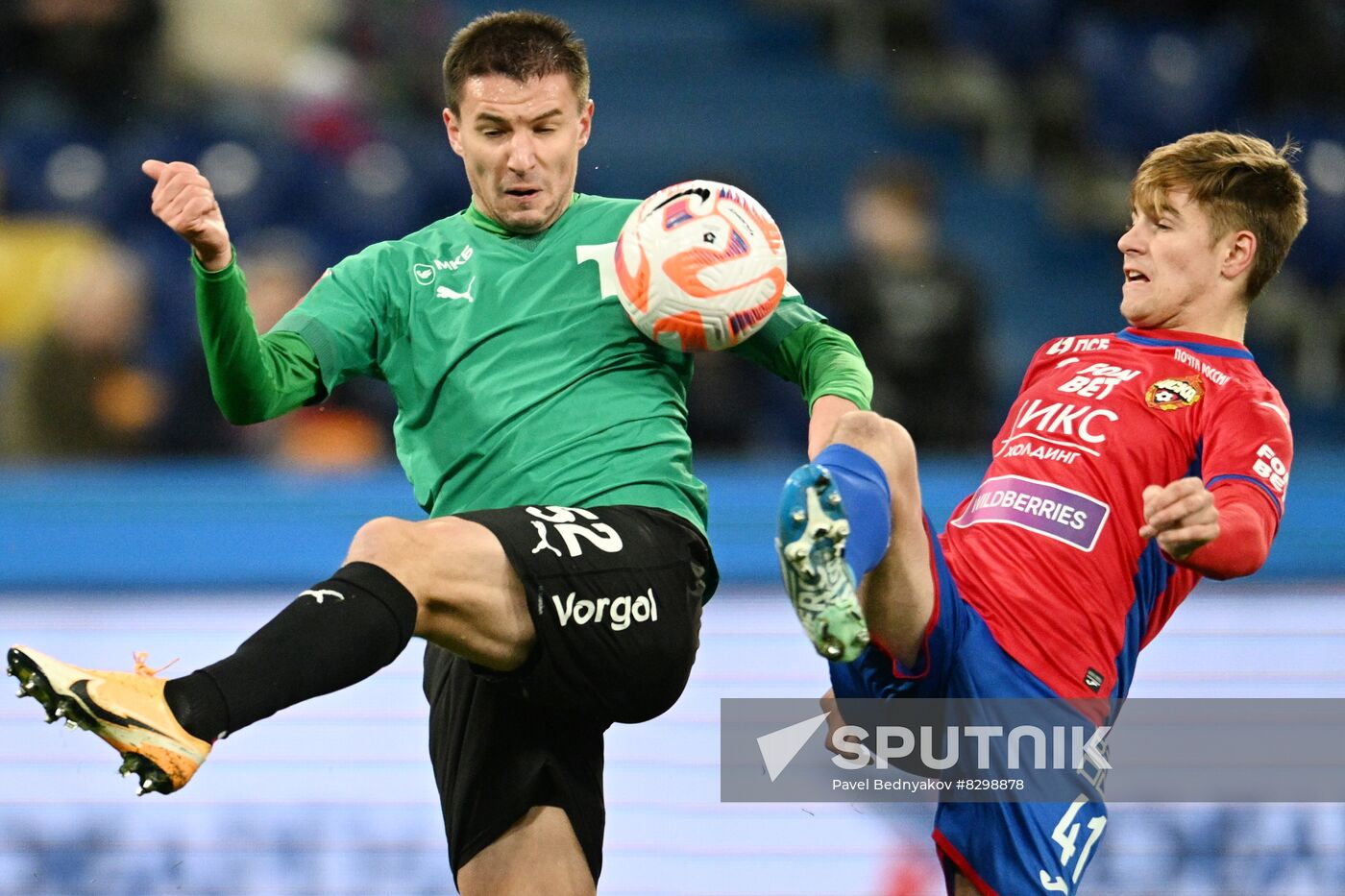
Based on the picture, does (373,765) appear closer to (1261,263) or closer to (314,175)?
(1261,263)

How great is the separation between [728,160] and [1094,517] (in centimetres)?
623

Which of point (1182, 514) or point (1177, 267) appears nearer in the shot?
point (1182, 514)

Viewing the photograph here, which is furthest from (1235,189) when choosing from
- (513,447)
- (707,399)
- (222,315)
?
(707,399)

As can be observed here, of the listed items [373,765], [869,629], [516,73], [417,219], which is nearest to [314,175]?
[417,219]

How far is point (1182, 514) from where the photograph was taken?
2.90 m

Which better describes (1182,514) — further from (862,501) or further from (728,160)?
(728,160)

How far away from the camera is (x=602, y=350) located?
3424mm

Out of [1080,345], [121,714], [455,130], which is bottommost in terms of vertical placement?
[121,714]

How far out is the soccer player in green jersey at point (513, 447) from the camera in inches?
121

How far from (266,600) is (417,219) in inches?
104

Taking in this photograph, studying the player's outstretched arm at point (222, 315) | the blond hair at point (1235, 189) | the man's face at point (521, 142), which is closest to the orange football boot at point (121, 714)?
the player's outstretched arm at point (222, 315)

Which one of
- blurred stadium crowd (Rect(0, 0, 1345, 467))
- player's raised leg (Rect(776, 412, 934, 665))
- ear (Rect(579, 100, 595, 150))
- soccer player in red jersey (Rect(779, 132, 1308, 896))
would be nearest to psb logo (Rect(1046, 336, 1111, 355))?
soccer player in red jersey (Rect(779, 132, 1308, 896))

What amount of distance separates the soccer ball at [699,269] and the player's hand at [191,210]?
0.73m

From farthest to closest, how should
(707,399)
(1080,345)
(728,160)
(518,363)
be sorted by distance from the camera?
(728,160), (707,399), (1080,345), (518,363)
